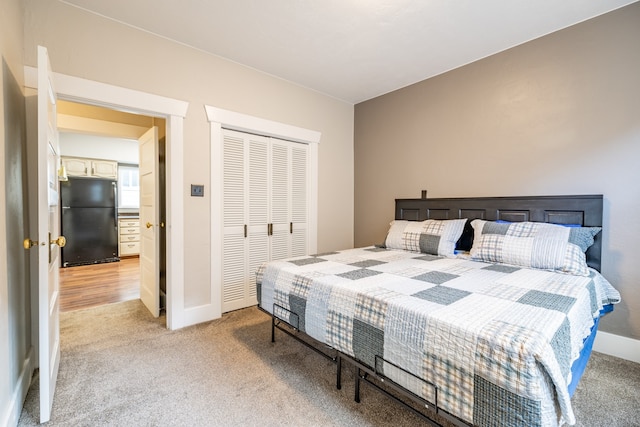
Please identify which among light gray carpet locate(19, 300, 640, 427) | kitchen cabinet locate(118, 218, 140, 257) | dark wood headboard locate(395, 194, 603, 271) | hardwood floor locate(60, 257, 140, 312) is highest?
dark wood headboard locate(395, 194, 603, 271)

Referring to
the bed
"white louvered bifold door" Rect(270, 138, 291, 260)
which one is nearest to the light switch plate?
"white louvered bifold door" Rect(270, 138, 291, 260)

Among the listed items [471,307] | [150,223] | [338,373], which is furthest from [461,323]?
[150,223]

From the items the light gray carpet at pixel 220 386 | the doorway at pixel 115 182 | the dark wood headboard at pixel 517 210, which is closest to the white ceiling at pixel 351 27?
the doorway at pixel 115 182

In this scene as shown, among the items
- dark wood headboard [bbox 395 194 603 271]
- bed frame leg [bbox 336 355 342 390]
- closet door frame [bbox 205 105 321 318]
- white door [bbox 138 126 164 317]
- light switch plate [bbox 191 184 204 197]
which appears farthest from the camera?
white door [bbox 138 126 164 317]

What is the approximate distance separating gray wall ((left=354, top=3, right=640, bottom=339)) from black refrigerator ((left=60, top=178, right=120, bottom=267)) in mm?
5796

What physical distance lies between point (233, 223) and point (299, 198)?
95cm

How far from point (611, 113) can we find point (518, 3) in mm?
1150

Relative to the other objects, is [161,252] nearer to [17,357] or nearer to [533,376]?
[17,357]

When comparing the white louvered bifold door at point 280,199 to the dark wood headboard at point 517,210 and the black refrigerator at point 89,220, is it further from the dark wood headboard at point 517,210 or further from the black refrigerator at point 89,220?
the black refrigerator at point 89,220

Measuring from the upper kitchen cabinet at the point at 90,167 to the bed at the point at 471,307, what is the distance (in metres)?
5.60

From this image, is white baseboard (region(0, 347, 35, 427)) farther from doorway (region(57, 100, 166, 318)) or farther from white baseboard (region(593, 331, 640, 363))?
white baseboard (region(593, 331, 640, 363))

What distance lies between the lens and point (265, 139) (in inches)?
133

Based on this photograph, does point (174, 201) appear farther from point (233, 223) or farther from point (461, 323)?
point (461, 323)

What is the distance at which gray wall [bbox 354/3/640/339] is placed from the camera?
7.31 feet
